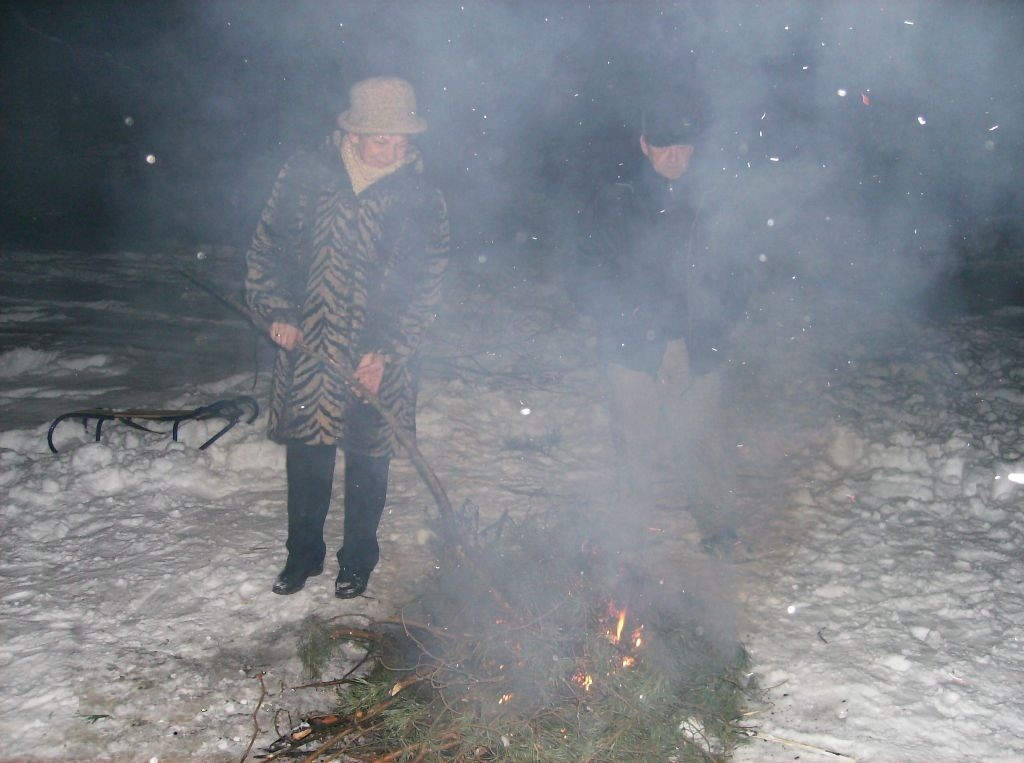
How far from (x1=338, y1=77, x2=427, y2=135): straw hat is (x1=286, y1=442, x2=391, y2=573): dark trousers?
122 centimetres

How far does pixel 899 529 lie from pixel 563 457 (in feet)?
5.97

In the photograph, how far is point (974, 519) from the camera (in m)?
3.93

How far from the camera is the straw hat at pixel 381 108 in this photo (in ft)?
9.09

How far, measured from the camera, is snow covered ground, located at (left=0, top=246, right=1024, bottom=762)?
266 cm

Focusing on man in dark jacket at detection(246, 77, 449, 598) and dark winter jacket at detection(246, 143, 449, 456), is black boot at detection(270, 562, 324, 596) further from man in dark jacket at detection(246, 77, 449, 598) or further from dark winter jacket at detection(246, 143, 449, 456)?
dark winter jacket at detection(246, 143, 449, 456)

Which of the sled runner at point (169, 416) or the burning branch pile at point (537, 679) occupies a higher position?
the sled runner at point (169, 416)

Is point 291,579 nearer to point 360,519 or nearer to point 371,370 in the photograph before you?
point 360,519


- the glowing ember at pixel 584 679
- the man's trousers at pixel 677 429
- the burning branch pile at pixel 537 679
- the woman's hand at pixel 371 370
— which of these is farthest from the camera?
the man's trousers at pixel 677 429

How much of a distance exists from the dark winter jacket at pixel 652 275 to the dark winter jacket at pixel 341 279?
801 mm

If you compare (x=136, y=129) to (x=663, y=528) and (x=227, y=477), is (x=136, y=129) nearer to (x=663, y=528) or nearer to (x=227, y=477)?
(x=227, y=477)

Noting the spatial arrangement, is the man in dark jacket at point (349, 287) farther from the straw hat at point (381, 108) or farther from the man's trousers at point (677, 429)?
the man's trousers at point (677, 429)

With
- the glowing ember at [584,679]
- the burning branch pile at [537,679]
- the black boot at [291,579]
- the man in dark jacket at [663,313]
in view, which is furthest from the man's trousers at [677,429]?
the black boot at [291,579]

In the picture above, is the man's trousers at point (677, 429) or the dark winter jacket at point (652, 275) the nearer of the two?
the dark winter jacket at point (652, 275)

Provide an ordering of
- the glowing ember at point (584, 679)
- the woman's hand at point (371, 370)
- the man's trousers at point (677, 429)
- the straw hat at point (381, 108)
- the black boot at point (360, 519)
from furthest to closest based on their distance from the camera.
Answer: the man's trousers at point (677, 429)
the black boot at point (360, 519)
the woman's hand at point (371, 370)
the straw hat at point (381, 108)
the glowing ember at point (584, 679)
